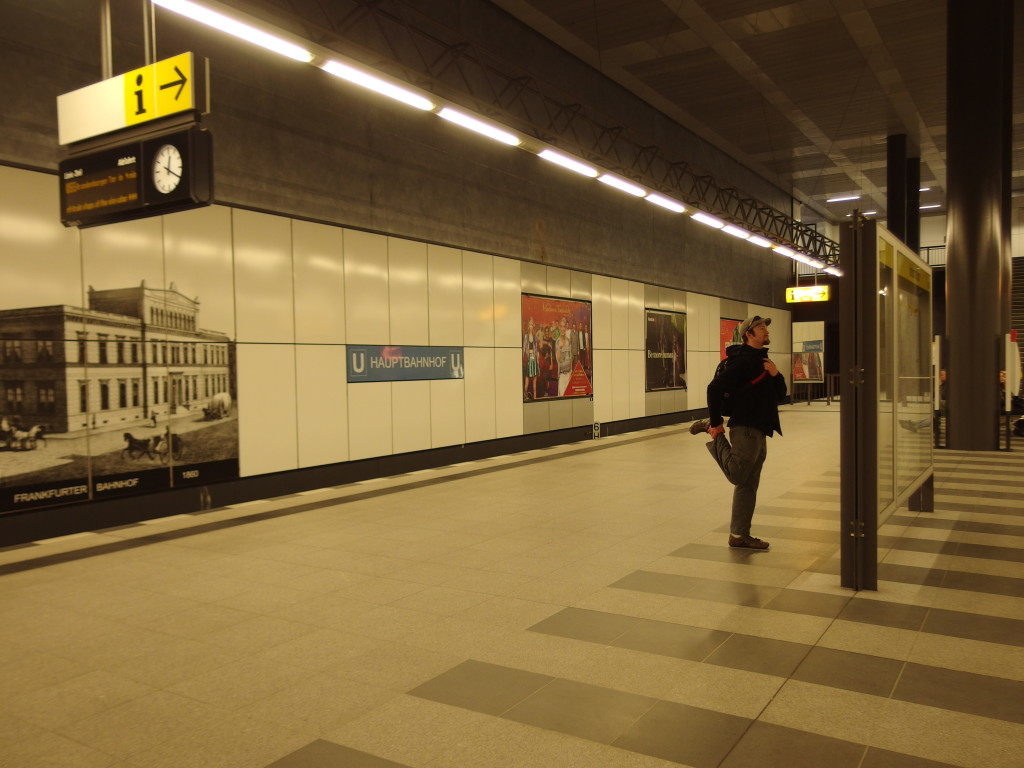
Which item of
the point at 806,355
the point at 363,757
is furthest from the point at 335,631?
the point at 806,355

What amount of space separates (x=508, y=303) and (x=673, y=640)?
9456 millimetres

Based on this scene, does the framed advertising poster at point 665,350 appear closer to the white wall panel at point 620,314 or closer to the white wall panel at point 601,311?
the white wall panel at point 620,314

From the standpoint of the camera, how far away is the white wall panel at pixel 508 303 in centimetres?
1272

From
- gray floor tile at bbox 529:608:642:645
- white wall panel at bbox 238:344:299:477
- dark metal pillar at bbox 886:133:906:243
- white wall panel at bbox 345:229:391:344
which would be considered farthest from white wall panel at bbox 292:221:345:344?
dark metal pillar at bbox 886:133:906:243

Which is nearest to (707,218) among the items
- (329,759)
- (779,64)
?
(779,64)

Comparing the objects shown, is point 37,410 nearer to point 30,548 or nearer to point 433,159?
point 30,548

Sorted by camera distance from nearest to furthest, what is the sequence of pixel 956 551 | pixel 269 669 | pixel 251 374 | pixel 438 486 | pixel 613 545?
pixel 269 669
pixel 956 551
pixel 613 545
pixel 251 374
pixel 438 486

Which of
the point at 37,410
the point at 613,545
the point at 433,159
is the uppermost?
the point at 433,159

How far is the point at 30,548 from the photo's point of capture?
642 centimetres

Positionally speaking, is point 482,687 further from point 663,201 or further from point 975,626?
point 663,201

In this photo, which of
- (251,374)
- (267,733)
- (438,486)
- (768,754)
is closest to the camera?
(768,754)

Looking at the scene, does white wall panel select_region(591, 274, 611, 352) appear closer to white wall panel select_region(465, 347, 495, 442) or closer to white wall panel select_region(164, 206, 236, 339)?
white wall panel select_region(465, 347, 495, 442)

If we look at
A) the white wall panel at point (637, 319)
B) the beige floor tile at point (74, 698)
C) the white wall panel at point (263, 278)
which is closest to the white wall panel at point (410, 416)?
the white wall panel at point (263, 278)

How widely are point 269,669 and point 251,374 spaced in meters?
5.40
